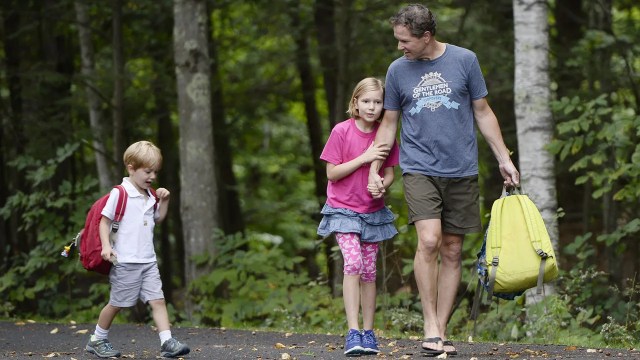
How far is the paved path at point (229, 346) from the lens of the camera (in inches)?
303

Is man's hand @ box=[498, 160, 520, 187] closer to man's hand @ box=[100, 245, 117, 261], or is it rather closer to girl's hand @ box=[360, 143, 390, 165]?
girl's hand @ box=[360, 143, 390, 165]

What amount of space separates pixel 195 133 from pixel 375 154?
651 cm

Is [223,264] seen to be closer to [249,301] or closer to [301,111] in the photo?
[249,301]

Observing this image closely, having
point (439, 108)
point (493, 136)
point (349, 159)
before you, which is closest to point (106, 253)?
point (349, 159)

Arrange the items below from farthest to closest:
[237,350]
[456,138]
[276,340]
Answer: [276,340], [237,350], [456,138]

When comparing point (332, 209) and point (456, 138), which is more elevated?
point (456, 138)

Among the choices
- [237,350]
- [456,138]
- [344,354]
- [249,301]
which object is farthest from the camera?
[249,301]

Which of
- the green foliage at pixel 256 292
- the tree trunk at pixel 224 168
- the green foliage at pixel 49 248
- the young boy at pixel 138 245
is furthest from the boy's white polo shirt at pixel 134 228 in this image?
the tree trunk at pixel 224 168

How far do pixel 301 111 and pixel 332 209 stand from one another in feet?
65.9

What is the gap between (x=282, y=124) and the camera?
2150 centimetres

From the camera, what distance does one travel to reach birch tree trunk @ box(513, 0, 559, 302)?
36.2 ft

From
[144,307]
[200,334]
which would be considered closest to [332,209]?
[200,334]

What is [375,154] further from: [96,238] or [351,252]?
[96,238]

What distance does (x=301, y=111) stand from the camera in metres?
27.6
